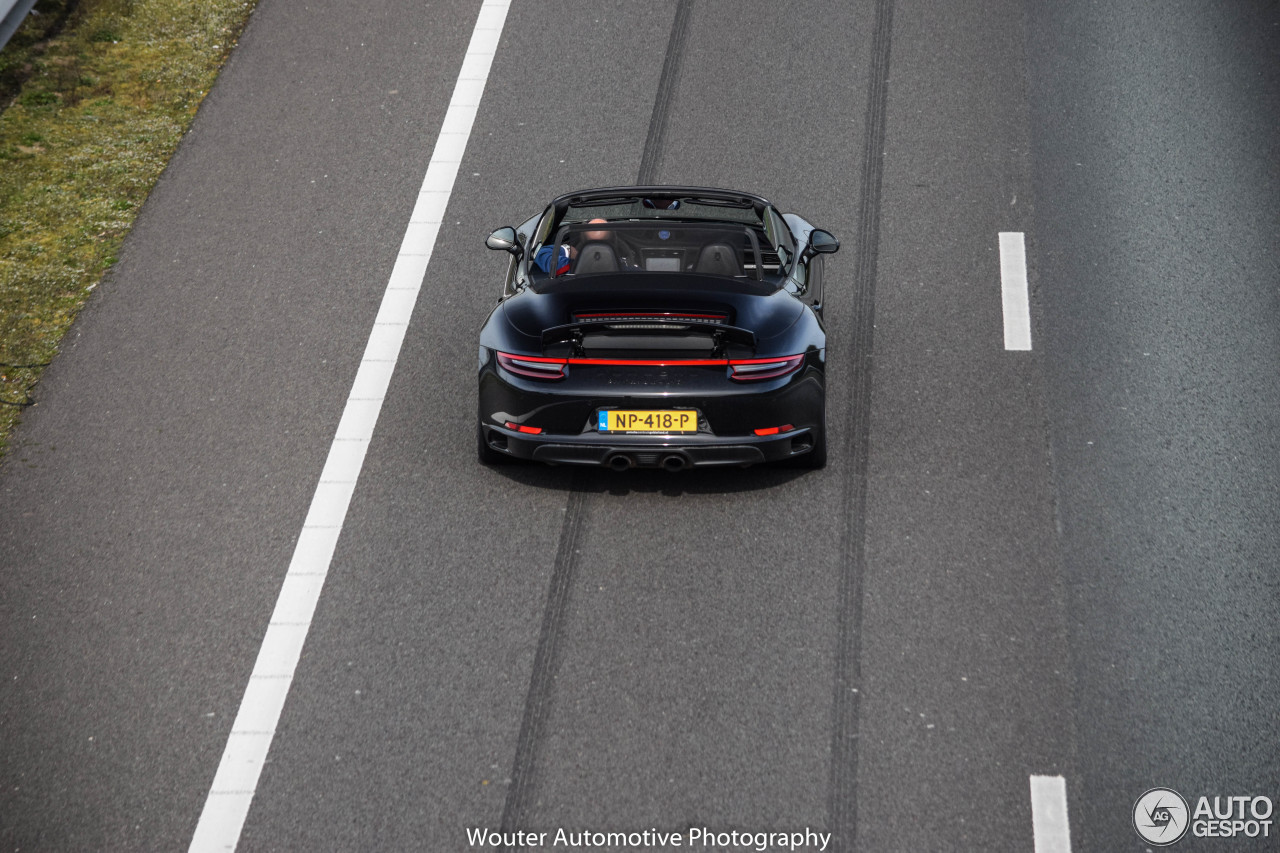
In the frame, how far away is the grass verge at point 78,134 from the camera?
885 cm

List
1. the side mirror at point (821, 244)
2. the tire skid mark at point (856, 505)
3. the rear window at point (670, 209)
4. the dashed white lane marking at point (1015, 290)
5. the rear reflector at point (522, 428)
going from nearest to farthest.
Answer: the tire skid mark at point (856, 505), the rear reflector at point (522, 428), the side mirror at point (821, 244), the rear window at point (670, 209), the dashed white lane marking at point (1015, 290)

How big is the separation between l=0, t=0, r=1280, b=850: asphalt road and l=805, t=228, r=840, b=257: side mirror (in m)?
0.79

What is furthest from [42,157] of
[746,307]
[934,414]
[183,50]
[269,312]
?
[934,414]

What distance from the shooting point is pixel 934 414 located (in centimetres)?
768

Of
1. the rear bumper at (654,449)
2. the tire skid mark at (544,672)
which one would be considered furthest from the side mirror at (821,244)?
the tire skid mark at (544,672)

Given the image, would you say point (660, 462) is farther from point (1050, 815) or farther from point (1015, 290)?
point (1015, 290)

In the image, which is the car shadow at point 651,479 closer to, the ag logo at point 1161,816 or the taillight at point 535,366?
the taillight at point 535,366

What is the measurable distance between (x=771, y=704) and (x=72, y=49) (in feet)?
32.2

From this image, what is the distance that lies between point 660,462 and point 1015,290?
11.6 ft

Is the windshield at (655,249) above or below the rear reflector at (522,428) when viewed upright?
above

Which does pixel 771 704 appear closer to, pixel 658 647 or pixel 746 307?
pixel 658 647

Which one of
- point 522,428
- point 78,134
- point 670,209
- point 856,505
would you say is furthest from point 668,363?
point 78,134

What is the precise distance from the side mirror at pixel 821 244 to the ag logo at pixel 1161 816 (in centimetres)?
364

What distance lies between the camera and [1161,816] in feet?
17.6
